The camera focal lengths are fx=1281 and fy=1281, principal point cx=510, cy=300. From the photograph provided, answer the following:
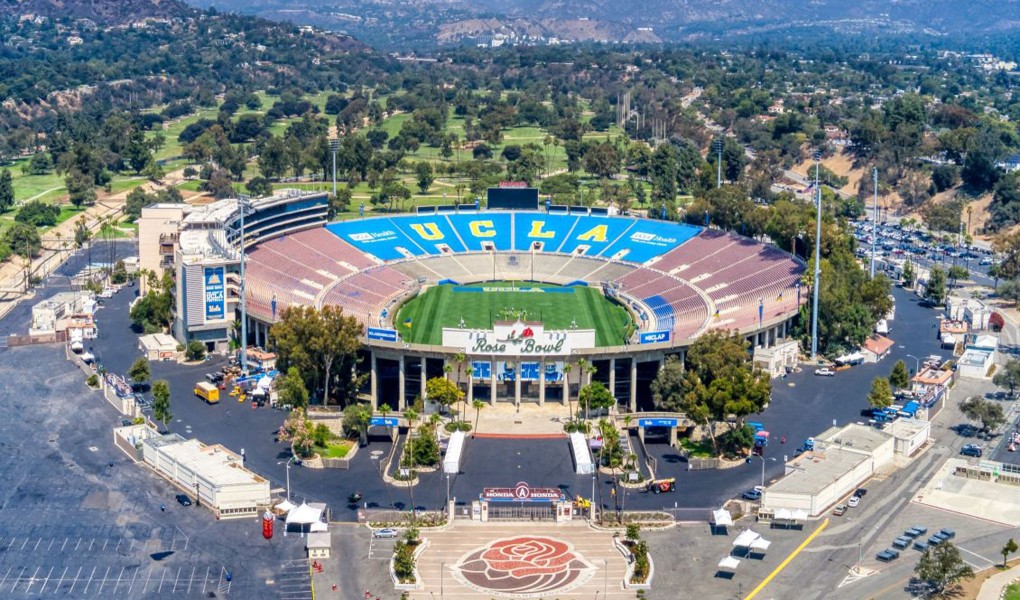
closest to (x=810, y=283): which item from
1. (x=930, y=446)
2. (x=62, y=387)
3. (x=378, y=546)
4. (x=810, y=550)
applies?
(x=930, y=446)

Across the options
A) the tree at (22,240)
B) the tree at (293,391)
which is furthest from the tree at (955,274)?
the tree at (22,240)

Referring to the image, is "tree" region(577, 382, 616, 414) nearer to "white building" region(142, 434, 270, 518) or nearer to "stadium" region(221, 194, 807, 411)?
"stadium" region(221, 194, 807, 411)

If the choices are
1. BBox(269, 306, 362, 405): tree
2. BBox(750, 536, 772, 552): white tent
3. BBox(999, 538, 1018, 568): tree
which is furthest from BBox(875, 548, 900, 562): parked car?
BBox(269, 306, 362, 405): tree

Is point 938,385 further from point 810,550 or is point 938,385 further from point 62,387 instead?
point 62,387

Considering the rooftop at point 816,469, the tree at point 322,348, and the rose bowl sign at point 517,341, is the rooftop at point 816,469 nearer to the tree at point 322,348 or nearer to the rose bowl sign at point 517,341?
the rose bowl sign at point 517,341

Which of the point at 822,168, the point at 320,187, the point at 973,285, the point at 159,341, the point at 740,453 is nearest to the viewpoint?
the point at 740,453

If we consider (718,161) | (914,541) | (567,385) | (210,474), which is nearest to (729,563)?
(914,541)
